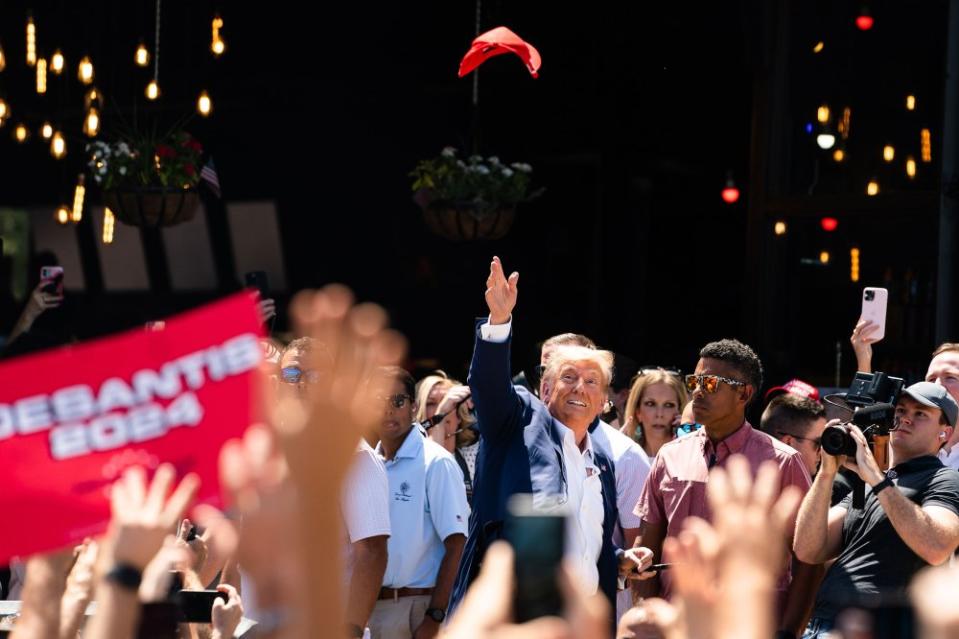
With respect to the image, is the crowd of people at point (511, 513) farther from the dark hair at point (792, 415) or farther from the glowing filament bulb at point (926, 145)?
the glowing filament bulb at point (926, 145)

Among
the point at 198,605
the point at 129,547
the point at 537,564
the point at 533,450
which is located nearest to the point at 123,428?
the point at 129,547

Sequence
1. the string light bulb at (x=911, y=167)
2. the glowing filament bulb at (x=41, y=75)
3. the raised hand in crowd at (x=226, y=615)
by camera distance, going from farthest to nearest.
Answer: the glowing filament bulb at (x=41, y=75) → the string light bulb at (x=911, y=167) → the raised hand in crowd at (x=226, y=615)

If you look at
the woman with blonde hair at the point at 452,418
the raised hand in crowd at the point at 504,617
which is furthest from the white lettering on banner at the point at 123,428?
the woman with blonde hair at the point at 452,418

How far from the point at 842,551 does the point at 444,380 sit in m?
3.12

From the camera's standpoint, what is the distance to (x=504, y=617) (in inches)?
65.5

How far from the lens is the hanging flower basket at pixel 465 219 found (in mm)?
9055

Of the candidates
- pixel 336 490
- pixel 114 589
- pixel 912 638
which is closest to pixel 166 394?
pixel 114 589

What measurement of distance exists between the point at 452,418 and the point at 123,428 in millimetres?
4424

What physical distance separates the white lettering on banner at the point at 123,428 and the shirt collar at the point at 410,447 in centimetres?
285

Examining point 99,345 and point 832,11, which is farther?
point 832,11

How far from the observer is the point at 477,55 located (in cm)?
805

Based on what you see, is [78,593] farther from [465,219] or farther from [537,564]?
[465,219]

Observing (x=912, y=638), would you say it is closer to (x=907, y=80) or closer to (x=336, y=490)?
(x=336, y=490)

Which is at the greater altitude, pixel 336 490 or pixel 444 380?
pixel 336 490
